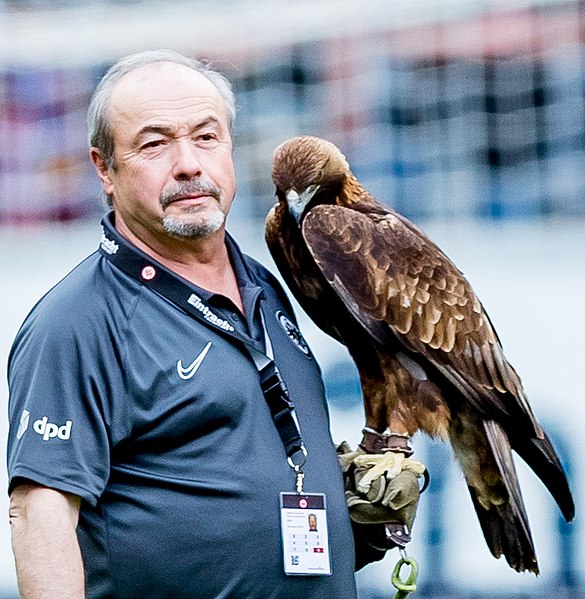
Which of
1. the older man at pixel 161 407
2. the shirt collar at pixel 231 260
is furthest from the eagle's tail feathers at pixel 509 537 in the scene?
the shirt collar at pixel 231 260

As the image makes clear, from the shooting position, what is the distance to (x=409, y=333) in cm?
334

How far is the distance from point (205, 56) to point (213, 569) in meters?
3.53

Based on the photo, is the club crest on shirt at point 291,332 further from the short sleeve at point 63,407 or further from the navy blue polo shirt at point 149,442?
the short sleeve at point 63,407

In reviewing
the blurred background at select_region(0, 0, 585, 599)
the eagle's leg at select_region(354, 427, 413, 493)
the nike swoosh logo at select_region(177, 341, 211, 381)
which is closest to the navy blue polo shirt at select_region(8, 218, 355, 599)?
the nike swoosh logo at select_region(177, 341, 211, 381)

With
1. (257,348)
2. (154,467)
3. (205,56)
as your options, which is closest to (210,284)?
(257,348)

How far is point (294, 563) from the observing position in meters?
2.78

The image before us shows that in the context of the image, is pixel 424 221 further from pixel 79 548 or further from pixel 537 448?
pixel 79 548

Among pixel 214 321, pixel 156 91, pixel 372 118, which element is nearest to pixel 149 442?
pixel 214 321

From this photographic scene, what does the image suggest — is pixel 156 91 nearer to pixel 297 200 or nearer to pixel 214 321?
pixel 214 321

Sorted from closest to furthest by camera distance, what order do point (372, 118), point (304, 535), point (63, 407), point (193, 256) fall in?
point (63, 407) → point (304, 535) → point (193, 256) → point (372, 118)

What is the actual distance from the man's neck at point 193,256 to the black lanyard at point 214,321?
5cm

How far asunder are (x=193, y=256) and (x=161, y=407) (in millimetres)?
338

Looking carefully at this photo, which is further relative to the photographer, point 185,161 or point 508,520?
point 508,520

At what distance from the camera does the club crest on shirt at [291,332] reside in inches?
119
